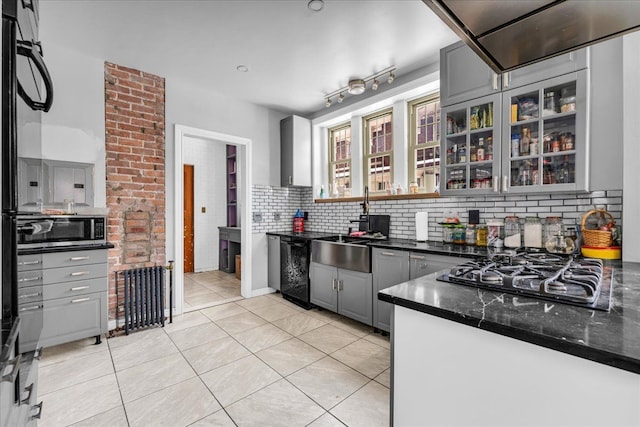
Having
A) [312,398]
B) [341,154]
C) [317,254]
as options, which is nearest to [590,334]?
[312,398]

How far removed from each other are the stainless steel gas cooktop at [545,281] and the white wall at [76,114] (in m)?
3.50

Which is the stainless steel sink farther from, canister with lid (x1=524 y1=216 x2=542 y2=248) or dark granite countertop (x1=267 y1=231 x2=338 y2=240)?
canister with lid (x1=524 y1=216 x2=542 y2=248)

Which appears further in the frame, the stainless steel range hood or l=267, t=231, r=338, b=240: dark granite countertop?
l=267, t=231, r=338, b=240: dark granite countertop

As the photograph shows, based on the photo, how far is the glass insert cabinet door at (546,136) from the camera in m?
2.10

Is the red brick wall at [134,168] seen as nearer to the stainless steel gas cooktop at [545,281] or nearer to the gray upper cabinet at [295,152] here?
the gray upper cabinet at [295,152]

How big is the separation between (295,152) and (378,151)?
1.26 m

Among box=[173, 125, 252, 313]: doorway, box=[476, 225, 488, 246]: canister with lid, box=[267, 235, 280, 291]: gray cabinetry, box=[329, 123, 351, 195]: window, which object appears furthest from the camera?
box=[329, 123, 351, 195]: window

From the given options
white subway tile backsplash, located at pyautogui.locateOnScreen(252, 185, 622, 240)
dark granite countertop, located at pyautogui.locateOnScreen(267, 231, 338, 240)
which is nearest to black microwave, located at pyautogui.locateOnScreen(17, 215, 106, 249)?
white subway tile backsplash, located at pyautogui.locateOnScreen(252, 185, 622, 240)

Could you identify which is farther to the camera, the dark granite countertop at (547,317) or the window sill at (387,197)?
the window sill at (387,197)

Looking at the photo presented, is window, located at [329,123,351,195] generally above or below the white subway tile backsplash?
above

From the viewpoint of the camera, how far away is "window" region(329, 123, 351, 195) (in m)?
4.53

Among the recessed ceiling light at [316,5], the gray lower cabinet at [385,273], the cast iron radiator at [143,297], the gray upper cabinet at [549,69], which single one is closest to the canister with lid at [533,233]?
the gray lower cabinet at [385,273]

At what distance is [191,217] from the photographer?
5906 millimetres

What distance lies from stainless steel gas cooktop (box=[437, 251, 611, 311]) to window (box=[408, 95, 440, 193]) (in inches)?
79.6
